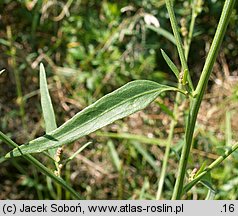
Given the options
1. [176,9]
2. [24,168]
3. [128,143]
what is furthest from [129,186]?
[176,9]

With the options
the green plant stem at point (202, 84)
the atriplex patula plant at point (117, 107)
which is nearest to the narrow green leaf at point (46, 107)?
the atriplex patula plant at point (117, 107)

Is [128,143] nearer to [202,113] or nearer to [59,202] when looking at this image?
[202,113]

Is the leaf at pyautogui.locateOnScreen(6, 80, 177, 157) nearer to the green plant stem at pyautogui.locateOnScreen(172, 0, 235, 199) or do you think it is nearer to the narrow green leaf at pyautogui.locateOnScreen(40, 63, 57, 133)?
the green plant stem at pyautogui.locateOnScreen(172, 0, 235, 199)

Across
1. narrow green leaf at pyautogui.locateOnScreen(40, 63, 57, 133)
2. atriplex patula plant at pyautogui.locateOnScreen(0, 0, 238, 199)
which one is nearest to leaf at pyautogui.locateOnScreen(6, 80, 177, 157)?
atriplex patula plant at pyautogui.locateOnScreen(0, 0, 238, 199)

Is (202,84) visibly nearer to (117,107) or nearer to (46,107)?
(117,107)

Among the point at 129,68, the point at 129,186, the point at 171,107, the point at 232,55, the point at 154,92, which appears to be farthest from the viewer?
the point at 232,55

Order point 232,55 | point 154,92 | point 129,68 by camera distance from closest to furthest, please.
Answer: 1. point 154,92
2. point 129,68
3. point 232,55

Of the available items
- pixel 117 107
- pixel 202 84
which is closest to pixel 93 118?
pixel 117 107

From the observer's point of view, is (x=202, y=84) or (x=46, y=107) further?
(x=46, y=107)
